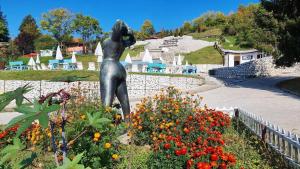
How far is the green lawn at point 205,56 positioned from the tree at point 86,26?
2201cm

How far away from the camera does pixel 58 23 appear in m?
62.2

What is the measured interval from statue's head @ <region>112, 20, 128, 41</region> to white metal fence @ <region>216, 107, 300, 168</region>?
10.5 feet

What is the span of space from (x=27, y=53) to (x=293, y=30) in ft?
206

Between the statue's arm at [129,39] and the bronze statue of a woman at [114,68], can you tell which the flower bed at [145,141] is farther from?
the statue's arm at [129,39]

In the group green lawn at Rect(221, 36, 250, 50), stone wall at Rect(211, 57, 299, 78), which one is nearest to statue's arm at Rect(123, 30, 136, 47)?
stone wall at Rect(211, 57, 299, 78)

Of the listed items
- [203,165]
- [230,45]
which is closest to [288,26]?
[203,165]

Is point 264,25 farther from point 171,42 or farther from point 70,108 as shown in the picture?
point 171,42

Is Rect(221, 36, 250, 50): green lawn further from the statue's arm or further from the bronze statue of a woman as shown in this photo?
the bronze statue of a woman

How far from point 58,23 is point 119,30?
193 ft

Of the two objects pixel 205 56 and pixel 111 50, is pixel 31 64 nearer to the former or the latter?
pixel 205 56

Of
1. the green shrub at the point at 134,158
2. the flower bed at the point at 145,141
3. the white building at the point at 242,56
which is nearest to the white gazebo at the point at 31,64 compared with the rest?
the white building at the point at 242,56

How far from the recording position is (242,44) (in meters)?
41.5

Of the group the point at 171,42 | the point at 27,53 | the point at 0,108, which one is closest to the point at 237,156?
the point at 0,108

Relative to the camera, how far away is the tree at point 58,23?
203 feet
